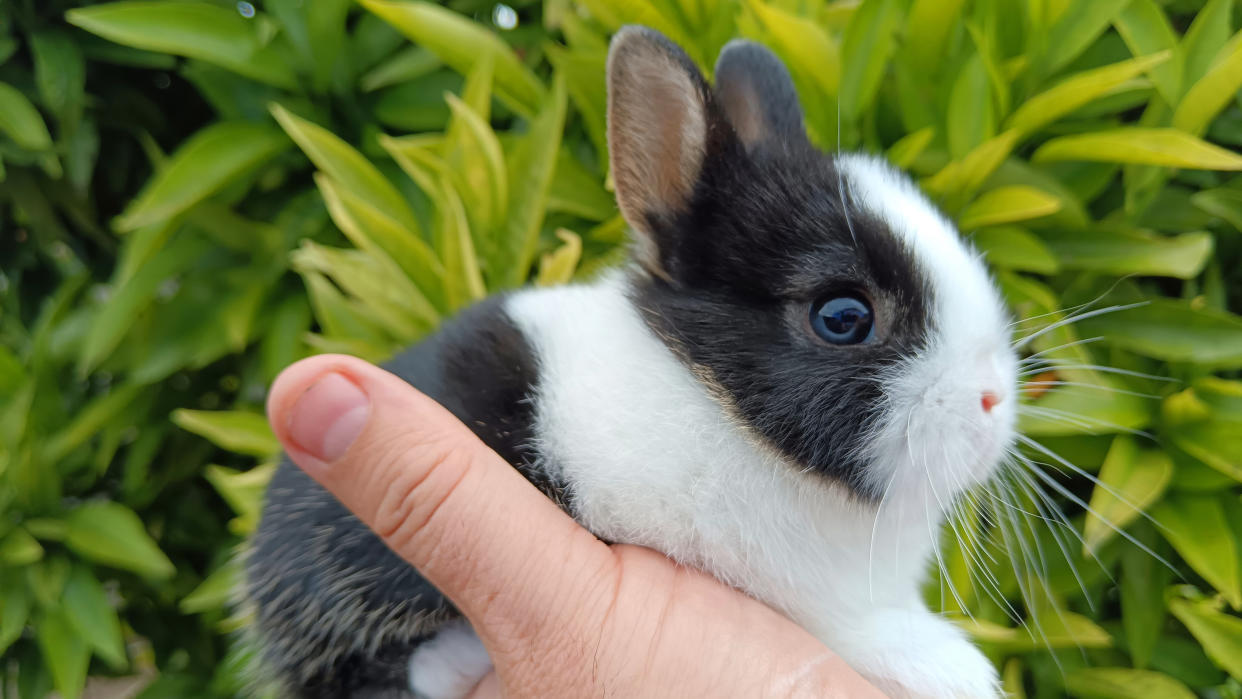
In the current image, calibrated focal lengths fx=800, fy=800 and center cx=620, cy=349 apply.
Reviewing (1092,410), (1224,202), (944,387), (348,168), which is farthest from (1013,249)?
(348,168)

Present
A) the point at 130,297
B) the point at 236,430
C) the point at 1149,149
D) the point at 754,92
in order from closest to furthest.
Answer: the point at 754,92
the point at 1149,149
the point at 236,430
the point at 130,297

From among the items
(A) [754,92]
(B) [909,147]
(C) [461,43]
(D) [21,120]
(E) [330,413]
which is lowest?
(D) [21,120]

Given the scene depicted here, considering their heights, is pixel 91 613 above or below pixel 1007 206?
below

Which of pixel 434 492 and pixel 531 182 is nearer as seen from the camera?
pixel 434 492

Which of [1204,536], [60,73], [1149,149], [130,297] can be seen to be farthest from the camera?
[60,73]

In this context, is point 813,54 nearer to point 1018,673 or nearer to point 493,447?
point 493,447

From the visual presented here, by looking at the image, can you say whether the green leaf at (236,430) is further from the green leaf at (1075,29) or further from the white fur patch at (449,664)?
the green leaf at (1075,29)

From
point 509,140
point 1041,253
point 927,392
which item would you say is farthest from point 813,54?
point 927,392

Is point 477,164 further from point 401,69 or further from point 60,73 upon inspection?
point 60,73
